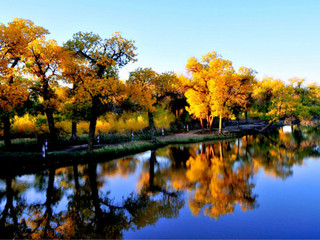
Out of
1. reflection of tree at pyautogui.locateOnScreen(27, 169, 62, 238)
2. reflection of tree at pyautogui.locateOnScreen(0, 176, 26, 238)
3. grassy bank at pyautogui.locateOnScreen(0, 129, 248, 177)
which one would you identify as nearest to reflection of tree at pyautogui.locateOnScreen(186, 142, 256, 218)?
reflection of tree at pyautogui.locateOnScreen(27, 169, 62, 238)

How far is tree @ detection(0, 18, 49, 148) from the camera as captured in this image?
16344 mm

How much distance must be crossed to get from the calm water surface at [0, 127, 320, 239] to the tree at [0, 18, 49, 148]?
568cm

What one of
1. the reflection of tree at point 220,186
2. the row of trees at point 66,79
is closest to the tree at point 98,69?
the row of trees at point 66,79

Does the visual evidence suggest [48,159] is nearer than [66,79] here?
Yes

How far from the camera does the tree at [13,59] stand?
16.3 m

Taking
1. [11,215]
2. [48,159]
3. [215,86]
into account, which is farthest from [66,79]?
[215,86]

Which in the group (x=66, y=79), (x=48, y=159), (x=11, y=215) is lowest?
(x=11, y=215)

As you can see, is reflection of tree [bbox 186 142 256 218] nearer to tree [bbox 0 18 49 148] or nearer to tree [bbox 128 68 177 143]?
tree [bbox 128 68 177 143]

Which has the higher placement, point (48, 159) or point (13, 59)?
point (13, 59)

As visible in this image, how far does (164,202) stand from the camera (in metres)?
9.89

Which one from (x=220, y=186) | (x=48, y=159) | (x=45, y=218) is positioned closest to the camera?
(x=45, y=218)

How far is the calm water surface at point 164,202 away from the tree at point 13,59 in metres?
5.68

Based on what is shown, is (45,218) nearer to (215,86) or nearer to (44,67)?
(44,67)

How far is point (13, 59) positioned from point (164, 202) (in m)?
17.2
